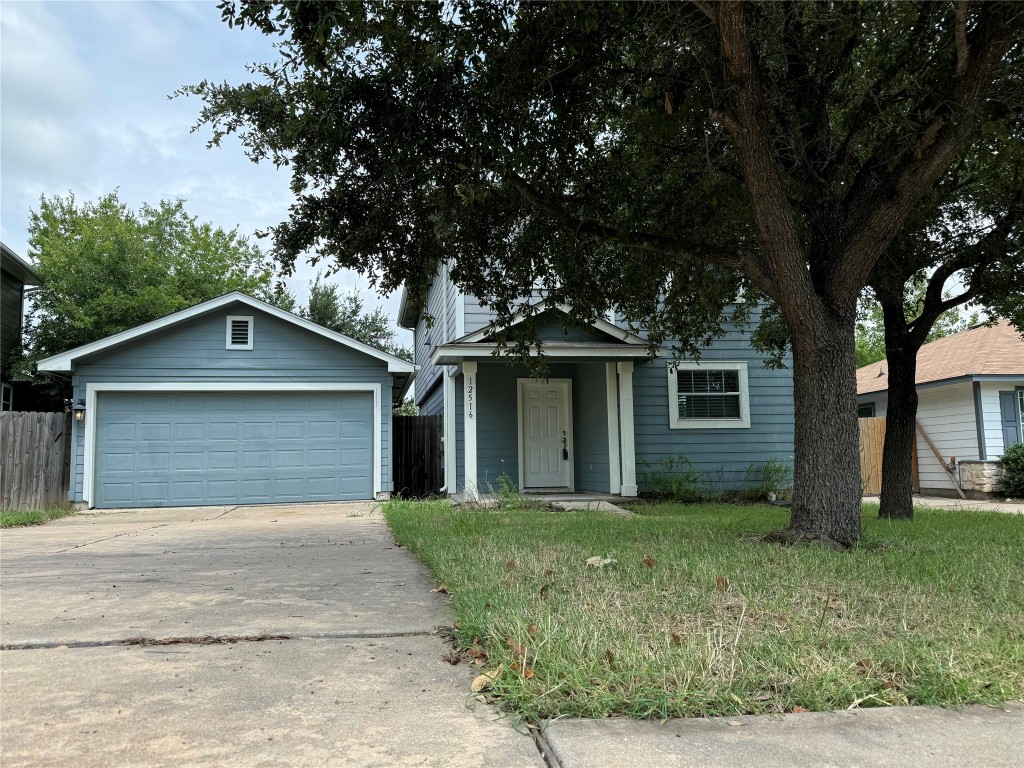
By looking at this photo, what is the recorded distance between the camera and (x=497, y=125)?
645 cm

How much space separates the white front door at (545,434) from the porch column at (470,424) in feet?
5.84

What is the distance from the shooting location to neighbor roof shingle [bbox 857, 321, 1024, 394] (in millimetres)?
15477

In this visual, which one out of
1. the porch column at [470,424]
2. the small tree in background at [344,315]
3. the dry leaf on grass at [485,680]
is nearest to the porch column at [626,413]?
the porch column at [470,424]

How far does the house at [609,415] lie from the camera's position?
42.8 ft

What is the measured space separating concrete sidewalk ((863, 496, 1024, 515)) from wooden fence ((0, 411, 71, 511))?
48.1ft

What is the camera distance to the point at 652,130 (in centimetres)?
728

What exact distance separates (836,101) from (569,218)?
10.2 feet

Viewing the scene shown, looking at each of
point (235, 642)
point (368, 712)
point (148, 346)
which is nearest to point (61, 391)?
point (148, 346)

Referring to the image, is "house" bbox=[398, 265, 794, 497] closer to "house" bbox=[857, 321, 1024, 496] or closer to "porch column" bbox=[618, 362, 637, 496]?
"porch column" bbox=[618, 362, 637, 496]

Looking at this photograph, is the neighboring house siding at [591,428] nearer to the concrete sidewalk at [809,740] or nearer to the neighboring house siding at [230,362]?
Answer: the neighboring house siding at [230,362]

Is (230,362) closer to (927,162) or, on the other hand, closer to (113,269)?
(927,162)

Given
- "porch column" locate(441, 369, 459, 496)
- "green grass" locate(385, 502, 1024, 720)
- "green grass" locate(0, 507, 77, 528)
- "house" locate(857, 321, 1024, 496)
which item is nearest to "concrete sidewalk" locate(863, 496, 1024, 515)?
"house" locate(857, 321, 1024, 496)

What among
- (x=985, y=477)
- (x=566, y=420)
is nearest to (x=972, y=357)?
(x=985, y=477)

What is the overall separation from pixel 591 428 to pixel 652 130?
7373mm
